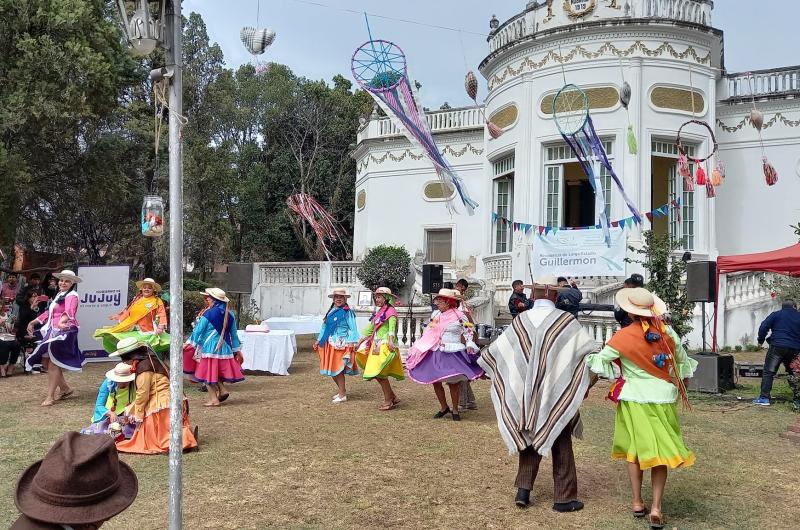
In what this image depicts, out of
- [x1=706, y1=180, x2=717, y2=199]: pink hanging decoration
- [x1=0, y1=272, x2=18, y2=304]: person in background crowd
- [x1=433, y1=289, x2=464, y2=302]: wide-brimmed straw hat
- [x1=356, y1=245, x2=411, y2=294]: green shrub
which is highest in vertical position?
[x1=706, y1=180, x2=717, y2=199]: pink hanging decoration

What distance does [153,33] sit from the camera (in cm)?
374

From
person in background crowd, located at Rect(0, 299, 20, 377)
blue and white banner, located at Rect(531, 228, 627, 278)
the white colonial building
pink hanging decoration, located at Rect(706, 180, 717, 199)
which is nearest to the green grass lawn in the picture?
person in background crowd, located at Rect(0, 299, 20, 377)

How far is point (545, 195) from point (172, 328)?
614 inches

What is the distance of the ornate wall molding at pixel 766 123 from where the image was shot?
18578 millimetres

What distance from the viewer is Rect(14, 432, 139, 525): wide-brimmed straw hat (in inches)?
88.3

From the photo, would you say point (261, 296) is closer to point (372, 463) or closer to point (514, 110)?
point (514, 110)

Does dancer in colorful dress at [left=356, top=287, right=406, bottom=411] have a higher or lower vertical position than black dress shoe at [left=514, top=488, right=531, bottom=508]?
higher

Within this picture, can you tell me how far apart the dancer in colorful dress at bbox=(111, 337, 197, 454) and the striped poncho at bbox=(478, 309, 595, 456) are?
333 cm

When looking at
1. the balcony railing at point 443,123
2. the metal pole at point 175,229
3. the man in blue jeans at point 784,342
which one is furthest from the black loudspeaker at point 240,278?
the metal pole at point 175,229

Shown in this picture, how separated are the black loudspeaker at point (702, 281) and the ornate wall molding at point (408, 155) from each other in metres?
12.1

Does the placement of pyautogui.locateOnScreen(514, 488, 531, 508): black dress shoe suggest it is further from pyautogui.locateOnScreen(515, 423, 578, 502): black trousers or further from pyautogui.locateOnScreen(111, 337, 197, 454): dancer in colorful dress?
pyautogui.locateOnScreen(111, 337, 197, 454): dancer in colorful dress

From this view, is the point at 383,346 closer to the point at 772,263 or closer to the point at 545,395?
the point at 545,395

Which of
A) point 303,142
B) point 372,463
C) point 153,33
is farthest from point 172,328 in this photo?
point 303,142

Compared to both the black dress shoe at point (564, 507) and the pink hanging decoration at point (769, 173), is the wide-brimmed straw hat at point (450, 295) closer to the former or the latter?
the black dress shoe at point (564, 507)
